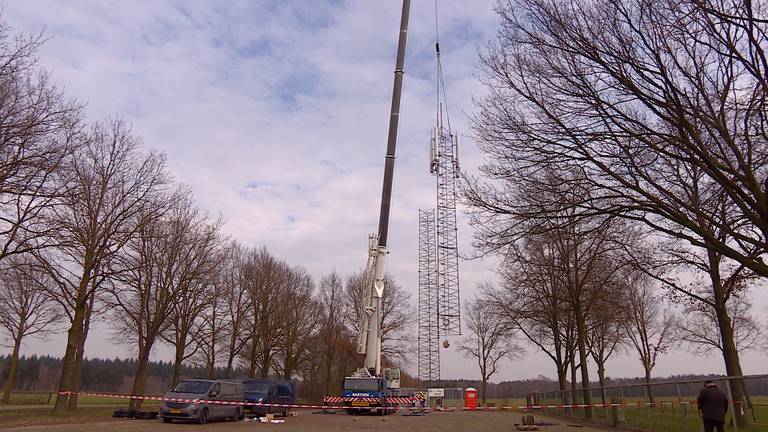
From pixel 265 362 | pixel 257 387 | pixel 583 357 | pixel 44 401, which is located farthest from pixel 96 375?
pixel 583 357

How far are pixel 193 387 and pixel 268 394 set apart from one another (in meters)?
7.16

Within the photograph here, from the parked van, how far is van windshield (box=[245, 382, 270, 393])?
A: 12.8 ft

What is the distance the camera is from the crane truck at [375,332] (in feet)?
96.0

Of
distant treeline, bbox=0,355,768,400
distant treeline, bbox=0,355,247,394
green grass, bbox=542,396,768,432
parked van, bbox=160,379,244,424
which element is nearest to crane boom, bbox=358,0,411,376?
parked van, bbox=160,379,244,424

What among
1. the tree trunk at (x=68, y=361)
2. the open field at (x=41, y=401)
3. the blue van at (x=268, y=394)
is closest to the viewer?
the tree trunk at (x=68, y=361)

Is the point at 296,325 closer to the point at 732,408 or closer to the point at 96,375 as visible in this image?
the point at 732,408

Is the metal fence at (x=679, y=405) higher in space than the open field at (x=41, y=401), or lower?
higher

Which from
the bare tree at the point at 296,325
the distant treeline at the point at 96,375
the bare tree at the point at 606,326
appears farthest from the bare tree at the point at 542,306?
the distant treeline at the point at 96,375

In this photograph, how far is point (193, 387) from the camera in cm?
2267

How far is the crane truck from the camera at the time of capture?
96.0ft

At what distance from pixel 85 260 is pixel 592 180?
832 inches

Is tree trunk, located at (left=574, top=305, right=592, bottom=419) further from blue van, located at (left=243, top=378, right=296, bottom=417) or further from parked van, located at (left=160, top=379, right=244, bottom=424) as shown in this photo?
parked van, located at (left=160, top=379, right=244, bottom=424)

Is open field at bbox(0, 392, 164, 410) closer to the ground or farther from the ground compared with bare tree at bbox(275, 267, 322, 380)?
closer to the ground

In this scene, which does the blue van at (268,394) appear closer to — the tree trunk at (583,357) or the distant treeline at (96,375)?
the tree trunk at (583,357)
